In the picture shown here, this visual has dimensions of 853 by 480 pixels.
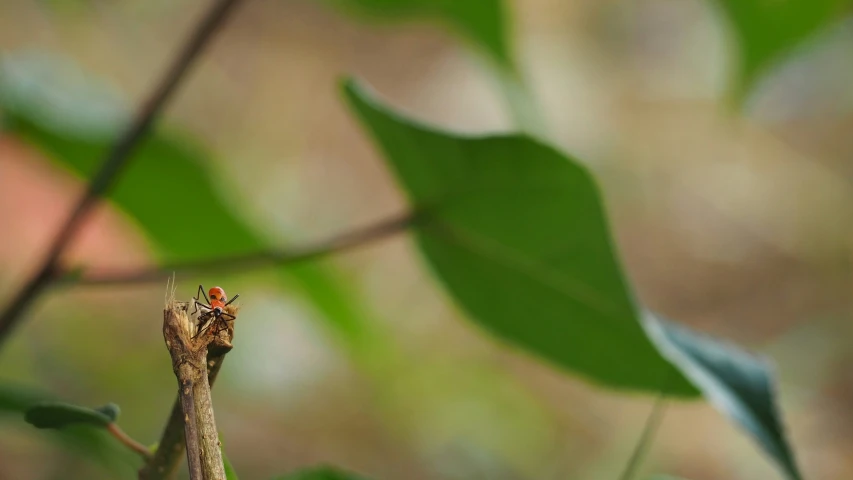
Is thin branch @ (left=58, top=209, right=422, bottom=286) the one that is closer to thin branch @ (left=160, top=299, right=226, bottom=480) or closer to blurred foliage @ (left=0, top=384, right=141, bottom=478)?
blurred foliage @ (left=0, top=384, right=141, bottom=478)

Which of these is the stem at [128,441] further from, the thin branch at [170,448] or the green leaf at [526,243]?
the green leaf at [526,243]

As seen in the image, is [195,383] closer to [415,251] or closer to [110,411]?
[110,411]

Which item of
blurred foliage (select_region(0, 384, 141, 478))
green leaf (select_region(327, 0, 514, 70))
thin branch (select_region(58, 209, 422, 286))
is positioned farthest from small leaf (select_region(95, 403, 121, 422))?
green leaf (select_region(327, 0, 514, 70))

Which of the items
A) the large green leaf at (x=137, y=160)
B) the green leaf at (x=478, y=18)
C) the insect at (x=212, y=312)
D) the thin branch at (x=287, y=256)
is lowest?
the insect at (x=212, y=312)

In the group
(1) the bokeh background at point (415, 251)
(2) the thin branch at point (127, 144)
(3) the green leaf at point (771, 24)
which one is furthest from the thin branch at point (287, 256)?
(3) the green leaf at point (771, 24)

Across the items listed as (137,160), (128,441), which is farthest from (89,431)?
(137,160)
